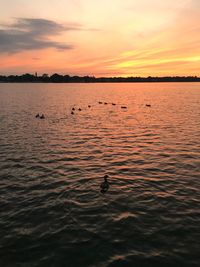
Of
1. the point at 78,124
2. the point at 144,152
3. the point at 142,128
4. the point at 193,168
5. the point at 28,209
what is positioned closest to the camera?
the point at 28,209

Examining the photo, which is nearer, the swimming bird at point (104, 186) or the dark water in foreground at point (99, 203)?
the dark water in foreground at point (99, 203)

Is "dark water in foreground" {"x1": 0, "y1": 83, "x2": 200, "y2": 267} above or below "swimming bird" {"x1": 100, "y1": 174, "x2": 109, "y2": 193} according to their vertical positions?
below

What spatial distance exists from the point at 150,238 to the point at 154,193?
4.97 m

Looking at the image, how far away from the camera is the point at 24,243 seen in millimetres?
12180

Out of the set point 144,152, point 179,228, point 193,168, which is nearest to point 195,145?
point 144,152

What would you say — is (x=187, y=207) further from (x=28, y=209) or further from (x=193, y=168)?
(x=28, y=209)

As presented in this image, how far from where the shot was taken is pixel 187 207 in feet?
50.3

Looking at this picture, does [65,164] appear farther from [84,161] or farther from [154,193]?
[154,193]

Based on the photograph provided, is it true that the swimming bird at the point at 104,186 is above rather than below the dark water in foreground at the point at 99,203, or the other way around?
above

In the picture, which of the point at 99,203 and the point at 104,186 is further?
the point at 104,186

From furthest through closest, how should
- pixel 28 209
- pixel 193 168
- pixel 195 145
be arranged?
pixel 195 145, pixel 193 168, pixel 28 209

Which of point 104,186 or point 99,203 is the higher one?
point 104,186

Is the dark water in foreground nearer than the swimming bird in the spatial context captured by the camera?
Yes

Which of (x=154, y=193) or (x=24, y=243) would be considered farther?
(x=154, y=193)
